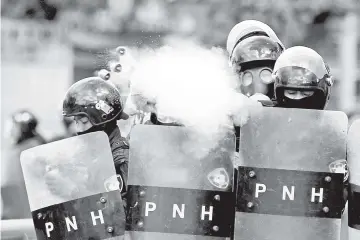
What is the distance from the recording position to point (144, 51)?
17.2 feet

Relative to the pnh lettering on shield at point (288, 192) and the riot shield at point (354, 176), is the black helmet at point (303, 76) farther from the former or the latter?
the pnh lettering on shield at point (288, 192)

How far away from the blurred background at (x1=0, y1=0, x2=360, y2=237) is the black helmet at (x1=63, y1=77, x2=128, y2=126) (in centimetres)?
603

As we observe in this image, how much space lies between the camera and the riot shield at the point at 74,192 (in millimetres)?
4145

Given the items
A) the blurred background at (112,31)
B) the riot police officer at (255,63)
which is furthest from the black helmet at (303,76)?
the blurred background at (112,31)

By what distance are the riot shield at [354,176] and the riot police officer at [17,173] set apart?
342cm

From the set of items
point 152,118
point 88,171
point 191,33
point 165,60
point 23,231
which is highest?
point 191,33

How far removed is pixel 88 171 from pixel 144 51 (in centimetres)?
128

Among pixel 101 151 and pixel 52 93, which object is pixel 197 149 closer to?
pixel 101 151

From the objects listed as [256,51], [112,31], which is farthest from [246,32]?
[112,31]

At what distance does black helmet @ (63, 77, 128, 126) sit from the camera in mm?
4773

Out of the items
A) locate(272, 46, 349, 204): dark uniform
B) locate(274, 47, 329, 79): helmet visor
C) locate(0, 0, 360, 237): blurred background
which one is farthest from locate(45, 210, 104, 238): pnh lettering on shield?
locate(0, 0, 360, 237): blurred background

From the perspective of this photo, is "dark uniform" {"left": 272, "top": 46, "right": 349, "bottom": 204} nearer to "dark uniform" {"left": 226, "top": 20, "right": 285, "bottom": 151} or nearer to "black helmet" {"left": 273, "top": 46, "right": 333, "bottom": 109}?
"black helmet" {"left": 273, "top": 46, "right": 333, "bottom": 109}

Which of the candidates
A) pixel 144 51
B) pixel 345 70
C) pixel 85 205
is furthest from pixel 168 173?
pixel 345 70

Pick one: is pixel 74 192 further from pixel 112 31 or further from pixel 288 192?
pixel 112 31
